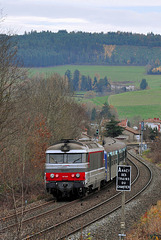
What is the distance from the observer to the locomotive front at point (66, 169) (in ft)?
72.1

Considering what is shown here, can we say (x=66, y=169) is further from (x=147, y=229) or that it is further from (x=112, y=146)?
(x=112, y=146)

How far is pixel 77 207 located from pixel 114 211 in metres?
2.02

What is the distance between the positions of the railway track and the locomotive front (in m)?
0.93

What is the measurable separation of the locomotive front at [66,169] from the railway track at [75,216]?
0.93 metres

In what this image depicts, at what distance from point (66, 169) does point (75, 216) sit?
188 inches

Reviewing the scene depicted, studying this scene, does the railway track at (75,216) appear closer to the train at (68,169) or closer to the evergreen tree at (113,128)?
the train at (68,169)

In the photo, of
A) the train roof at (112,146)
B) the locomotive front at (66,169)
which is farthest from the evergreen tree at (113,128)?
the locomotive front at (66,169)

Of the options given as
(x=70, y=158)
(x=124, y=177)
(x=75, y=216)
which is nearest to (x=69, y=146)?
(x=70, y=158)

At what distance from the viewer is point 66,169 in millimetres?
22047

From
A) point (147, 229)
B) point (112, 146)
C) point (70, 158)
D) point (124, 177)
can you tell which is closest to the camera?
point (124, 177)

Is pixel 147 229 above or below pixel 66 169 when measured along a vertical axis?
below

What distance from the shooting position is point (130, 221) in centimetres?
1706

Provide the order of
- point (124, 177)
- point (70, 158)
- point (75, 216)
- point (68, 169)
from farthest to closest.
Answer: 1. point (70, 158)
2. point (68, 169)
3. point (75, 216)
4. point (124, 177)

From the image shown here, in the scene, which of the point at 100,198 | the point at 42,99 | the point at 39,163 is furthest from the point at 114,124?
the point at 100,198
